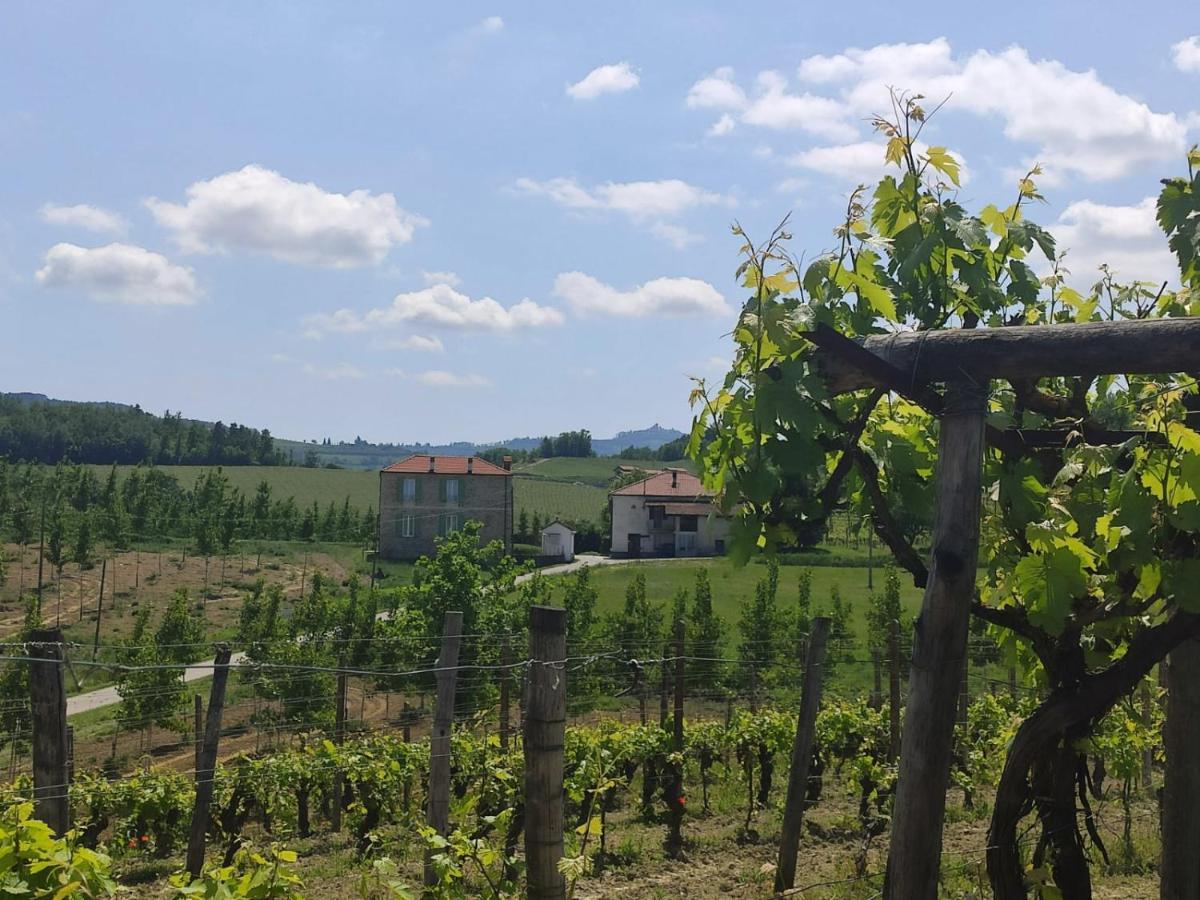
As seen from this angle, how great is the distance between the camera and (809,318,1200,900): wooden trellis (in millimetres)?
2639

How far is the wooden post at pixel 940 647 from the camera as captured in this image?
2.69 meters

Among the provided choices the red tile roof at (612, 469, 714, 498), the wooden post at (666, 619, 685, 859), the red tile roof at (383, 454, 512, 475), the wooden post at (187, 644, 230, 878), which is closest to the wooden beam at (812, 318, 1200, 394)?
the wooden post at (187, 644, 230, 878)

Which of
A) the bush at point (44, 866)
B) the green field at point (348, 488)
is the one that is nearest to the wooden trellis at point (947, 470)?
the bush at point (44, 866)

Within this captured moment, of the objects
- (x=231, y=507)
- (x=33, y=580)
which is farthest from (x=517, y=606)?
(x=231, y=507)

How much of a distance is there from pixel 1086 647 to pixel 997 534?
2.16 ft

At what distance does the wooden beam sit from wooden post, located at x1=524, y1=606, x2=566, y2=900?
1.25 meters

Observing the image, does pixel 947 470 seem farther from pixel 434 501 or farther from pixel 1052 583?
pixel 434 501

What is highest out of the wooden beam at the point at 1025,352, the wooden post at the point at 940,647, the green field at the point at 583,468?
the green field at the point at 583,468

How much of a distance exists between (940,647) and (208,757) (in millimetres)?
5937

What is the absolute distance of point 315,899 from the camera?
776cm

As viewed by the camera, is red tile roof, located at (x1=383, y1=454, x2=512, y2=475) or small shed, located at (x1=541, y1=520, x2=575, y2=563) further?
small shed, located at (x1=541, y1=520, x2=575, y2=563)

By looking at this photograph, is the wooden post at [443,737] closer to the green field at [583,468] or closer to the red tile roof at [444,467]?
the red tile roof at [444,467]

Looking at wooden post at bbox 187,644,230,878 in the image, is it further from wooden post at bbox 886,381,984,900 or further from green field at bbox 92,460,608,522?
green field at bbox 92,460,608,522

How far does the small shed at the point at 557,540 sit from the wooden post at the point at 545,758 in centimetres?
5455
